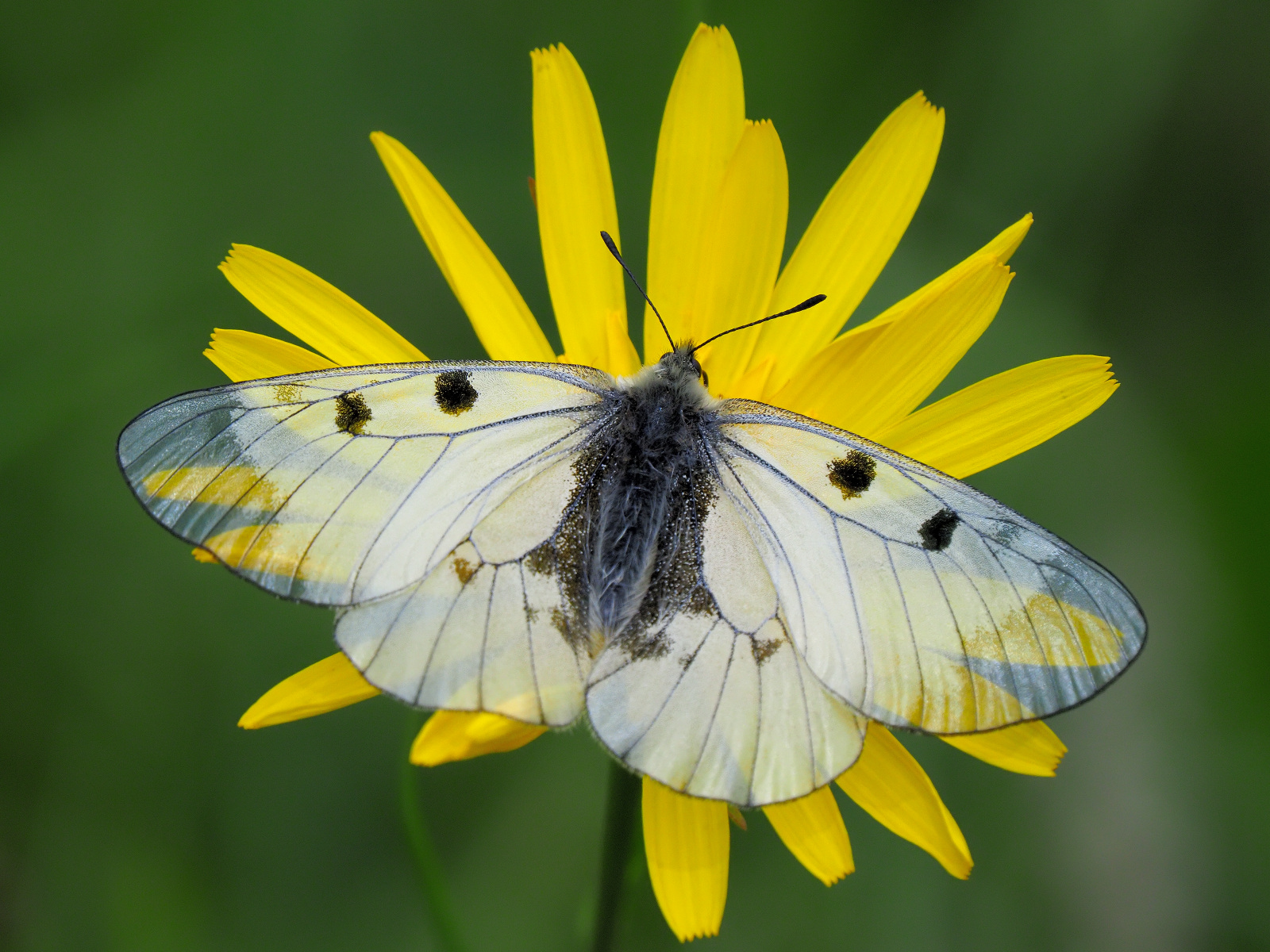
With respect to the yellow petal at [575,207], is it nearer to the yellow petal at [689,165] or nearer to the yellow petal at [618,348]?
the yellow petal at [618,348]

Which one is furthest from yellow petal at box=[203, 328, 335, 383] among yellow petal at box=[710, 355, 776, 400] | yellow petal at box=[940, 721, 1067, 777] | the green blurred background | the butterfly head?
yellow petal at box=[940, 721, 1067, 777]

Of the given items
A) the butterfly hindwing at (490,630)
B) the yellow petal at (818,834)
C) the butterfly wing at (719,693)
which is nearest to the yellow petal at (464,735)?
the butterfly hindwing at (490,630)

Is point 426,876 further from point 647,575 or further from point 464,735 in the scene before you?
point 647,575

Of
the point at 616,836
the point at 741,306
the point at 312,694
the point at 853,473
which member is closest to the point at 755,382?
the point at 741,306

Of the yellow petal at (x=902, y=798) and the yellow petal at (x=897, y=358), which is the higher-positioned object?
the yellow petal at (x=897, y=358)

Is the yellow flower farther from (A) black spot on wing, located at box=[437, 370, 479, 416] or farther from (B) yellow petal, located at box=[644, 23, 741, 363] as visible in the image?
(A) black spot on wing, located at box=[437, 370, 479, 416]

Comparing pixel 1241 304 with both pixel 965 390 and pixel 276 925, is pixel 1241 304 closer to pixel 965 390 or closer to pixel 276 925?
pixel 965 390

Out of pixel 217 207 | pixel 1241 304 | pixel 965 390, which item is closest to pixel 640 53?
pixel 217 207
